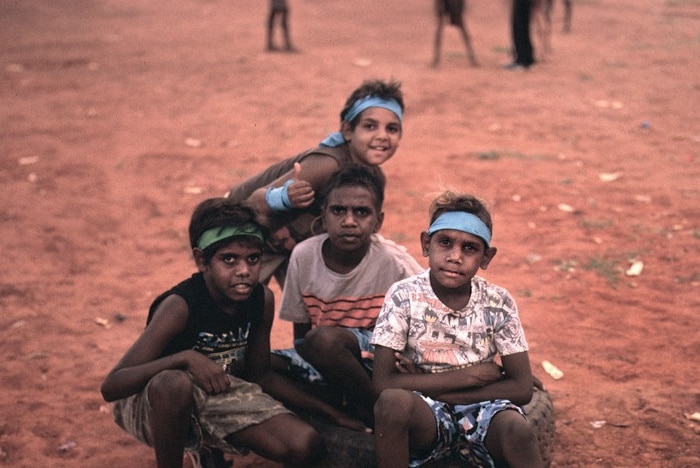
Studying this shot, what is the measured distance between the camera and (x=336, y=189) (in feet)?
12.1

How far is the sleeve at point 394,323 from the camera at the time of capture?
319 cm

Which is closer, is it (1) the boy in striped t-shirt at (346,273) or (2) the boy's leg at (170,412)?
(2) the boy's leg at (170,412)

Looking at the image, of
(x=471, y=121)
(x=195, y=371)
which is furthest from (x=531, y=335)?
(x=471, y=121)

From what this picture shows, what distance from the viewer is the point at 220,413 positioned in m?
3.40

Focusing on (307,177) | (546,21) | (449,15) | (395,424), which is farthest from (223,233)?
(546,21)

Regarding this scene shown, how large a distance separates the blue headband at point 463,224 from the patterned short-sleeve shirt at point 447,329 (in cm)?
24

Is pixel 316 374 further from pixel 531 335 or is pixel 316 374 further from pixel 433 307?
pixel 531 335

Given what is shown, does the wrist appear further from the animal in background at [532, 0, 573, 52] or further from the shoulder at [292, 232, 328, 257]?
the animal in background at [532, 0, 573, 52]

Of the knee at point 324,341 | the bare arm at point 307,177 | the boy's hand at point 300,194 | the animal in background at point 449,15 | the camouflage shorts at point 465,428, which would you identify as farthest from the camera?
the animal in background at point 449,15

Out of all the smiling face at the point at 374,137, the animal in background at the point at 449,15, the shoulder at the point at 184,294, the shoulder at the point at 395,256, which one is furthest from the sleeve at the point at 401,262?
the animal in background at the point at 449,15

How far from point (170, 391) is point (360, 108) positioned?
1639 millimetres

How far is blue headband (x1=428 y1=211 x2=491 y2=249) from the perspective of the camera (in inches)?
125

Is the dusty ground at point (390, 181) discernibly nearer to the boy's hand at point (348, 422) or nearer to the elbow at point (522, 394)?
the boy's hand at point (348, 422)

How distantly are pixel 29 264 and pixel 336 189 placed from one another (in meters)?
3.49
